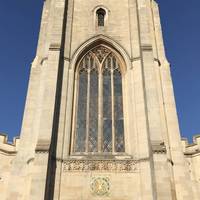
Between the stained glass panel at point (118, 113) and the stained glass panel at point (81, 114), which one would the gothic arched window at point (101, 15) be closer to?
the stained glass panel at point (118, 113)

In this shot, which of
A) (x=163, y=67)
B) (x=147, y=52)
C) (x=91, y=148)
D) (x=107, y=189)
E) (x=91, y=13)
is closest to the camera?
(x=107, y=189)

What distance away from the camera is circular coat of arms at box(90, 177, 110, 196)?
35.7ft

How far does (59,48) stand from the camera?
1377 centimetres

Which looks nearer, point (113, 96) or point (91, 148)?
point (91, 148)

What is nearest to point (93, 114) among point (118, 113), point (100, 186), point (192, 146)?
point (118, 113)

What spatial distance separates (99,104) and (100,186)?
3.90 metres

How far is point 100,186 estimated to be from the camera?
36.2 feet

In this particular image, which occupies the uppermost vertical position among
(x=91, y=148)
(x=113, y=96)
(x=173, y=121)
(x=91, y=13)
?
(x=91, y=13)

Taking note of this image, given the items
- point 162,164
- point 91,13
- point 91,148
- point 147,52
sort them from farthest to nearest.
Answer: point 91,13 < point 147,52 < point 91,148 < point 162,164

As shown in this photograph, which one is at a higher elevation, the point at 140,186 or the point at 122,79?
the point at 122,79

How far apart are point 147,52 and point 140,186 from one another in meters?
6.19

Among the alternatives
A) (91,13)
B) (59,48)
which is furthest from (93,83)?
(91,13)

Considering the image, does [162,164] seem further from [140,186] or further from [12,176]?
[12,176]

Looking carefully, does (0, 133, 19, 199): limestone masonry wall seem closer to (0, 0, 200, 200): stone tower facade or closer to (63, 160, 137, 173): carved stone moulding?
(0, 0, 200, 200): stone tower facade
